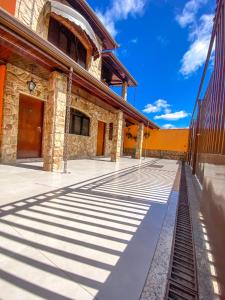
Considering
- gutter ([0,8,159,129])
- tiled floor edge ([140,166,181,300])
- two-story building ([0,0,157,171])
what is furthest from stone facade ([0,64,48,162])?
tiled floor edge ([140,166,181,300])

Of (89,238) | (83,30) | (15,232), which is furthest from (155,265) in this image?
(83,30)

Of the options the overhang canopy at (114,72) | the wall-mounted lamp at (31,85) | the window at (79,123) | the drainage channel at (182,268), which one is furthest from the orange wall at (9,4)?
the drainage channel at (182,268)

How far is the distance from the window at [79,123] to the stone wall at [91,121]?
0.23m

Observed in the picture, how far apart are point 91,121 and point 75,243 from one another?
10185 mm

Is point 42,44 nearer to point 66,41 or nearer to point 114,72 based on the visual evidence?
point 66,41

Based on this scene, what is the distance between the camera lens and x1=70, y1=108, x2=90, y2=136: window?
10.1 m

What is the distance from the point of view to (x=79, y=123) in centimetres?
1076

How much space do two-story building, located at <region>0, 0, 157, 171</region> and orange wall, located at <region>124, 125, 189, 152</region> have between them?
333 inches

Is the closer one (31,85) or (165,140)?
(31,85)

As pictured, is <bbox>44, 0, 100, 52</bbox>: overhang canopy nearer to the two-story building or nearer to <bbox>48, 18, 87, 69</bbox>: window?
the two-story building

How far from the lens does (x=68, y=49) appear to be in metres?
9.09

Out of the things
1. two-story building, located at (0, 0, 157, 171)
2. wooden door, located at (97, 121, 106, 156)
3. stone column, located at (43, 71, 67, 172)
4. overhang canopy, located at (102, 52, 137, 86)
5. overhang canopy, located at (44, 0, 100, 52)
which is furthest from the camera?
wooden door, located at (97, 121, 106, 156)

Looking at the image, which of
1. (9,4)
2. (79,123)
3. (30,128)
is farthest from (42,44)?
(79,123)

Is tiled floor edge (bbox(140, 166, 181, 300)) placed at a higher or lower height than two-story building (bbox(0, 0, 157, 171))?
lower
